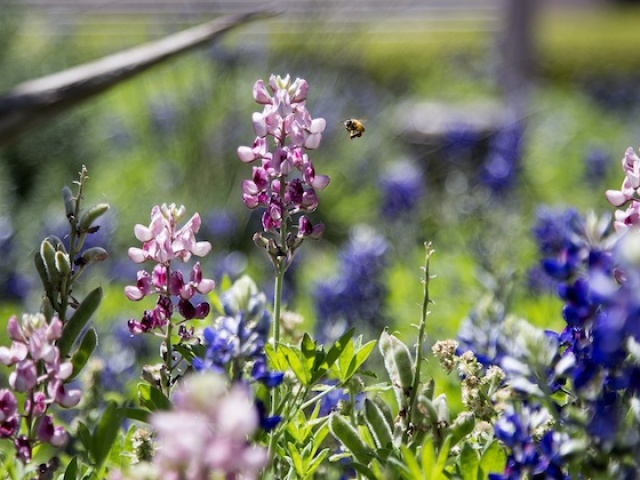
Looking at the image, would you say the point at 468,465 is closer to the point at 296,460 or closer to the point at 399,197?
the point at 296,460

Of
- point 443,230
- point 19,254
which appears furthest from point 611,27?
point 19,254

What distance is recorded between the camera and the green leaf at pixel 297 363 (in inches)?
47.4

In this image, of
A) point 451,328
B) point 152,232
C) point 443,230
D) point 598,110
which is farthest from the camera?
point 598,110

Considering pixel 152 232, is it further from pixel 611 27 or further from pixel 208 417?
pixel 611 27

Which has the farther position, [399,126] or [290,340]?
[399,126]

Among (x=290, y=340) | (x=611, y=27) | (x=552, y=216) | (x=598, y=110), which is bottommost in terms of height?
(x=611, y=27)

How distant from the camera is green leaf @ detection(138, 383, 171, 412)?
1147mm

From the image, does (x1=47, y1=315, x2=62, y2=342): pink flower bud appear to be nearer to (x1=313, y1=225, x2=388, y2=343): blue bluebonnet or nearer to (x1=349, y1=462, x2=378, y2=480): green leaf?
(x1=349, y1=462, x2=378, y2=480): green leaf

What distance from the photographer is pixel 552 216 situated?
3.31 m

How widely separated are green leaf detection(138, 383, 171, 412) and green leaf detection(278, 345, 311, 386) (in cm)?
14

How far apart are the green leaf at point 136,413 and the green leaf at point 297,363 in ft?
0.55

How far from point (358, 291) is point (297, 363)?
183 cm

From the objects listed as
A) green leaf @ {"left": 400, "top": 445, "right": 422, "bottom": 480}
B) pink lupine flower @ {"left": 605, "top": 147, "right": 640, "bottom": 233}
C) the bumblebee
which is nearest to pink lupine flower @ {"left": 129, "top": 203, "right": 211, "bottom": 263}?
green leaf @ {"left": 400, "top": 445, "right": 422, "bottom": 480}

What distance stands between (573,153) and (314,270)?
13.5 feet
